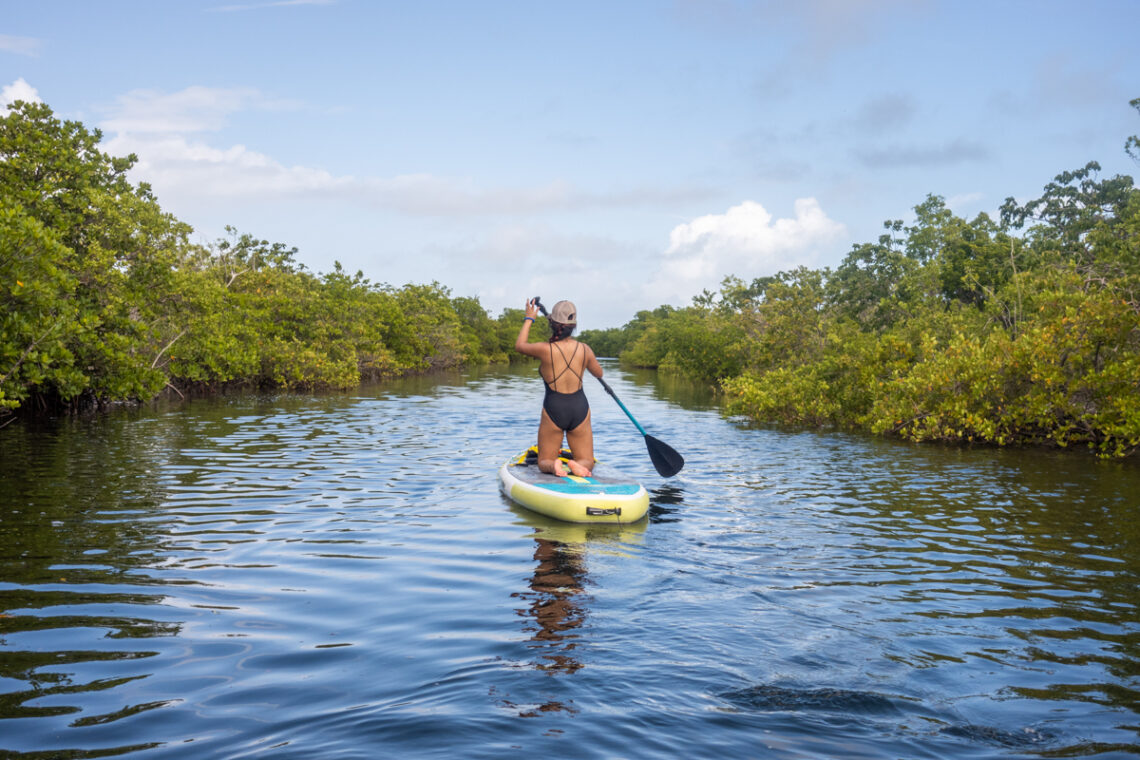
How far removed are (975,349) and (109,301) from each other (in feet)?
65.5

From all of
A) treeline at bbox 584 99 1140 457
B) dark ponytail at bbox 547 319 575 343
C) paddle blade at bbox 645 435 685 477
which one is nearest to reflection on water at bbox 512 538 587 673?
dark ponytail at bbox 547 319 575 343

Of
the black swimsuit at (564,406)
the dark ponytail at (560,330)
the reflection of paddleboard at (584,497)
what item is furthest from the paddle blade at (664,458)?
the dark ponytail at (560,330)

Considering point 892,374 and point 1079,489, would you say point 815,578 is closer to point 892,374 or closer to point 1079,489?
point 1079,489

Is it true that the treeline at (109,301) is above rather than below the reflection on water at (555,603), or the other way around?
above

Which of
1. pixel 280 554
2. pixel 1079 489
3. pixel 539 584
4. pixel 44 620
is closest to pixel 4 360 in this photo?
pixel 280 554

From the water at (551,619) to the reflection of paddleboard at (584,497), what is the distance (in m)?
0.22

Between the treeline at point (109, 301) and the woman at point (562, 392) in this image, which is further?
the treeline at point (109, 301)

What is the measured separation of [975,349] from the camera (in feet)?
55.7

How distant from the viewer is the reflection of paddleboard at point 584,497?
334 inches

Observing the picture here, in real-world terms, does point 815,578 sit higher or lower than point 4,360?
lower

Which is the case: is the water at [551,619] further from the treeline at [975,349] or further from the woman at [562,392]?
the treeline at [975,349]

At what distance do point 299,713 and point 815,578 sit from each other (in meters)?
4.56

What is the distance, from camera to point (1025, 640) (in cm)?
528

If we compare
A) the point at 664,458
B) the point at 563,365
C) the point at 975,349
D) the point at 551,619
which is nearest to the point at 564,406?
the point at 563,365
